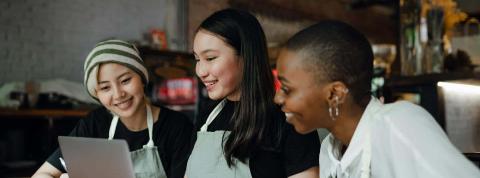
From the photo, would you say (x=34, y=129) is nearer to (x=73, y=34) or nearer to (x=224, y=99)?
(x=73, y=34)

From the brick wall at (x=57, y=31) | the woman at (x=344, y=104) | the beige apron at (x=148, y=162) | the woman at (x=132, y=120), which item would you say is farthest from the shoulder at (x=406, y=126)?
the brick wall at (x=57, y=31)

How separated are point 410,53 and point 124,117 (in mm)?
1759

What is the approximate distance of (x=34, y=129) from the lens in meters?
3.89

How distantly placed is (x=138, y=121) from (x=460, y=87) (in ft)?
4.42

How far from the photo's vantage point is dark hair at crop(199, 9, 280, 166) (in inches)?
49.4

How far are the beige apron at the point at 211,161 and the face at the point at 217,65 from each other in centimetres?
13

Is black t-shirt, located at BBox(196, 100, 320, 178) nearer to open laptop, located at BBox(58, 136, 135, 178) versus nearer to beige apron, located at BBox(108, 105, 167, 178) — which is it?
open laptop, located at BBox(58, 136, 135, 178)

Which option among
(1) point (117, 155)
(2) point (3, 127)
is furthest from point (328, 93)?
(2) point (3, 127)

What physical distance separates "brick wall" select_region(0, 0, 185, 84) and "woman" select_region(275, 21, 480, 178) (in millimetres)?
3614

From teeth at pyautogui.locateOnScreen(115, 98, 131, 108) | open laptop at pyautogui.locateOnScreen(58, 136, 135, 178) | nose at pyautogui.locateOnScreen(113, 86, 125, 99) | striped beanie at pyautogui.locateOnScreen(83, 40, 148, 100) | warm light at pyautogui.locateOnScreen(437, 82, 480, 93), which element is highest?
striped beanie at pyautogui.locateOnScreen(83, 40, 148, 100)

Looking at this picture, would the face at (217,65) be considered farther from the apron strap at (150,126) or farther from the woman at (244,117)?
the apron strap at (150,126)

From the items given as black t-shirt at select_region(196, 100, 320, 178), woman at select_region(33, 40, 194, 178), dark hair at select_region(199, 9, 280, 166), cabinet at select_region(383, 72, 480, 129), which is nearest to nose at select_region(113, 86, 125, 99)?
woman at select_region(33, 40, 194, 178)

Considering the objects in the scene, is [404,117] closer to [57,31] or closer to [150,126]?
[150,126]

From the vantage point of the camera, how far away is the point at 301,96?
1.01 m
